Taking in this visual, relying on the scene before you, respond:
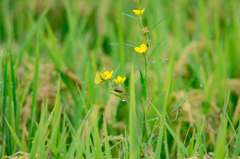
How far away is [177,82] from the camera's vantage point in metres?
1.21

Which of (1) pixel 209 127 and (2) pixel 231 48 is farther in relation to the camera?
(2) pixel 231 48

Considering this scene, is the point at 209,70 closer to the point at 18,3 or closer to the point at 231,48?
the point at 231,48

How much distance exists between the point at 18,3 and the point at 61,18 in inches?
18.0

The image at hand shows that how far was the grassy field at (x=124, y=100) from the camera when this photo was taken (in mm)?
601

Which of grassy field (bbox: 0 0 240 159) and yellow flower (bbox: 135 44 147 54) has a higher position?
yellow flower (bbox: 135 44 147 54)

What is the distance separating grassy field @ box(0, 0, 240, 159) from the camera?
60cm

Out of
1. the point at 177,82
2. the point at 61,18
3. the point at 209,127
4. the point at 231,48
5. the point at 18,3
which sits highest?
the point at 18,3

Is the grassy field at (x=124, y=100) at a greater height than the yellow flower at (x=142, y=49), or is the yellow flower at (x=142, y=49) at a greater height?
the yellow flower at (x=142, y=49)

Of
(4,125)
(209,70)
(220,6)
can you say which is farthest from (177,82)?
(220,6)

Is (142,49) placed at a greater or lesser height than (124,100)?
greater

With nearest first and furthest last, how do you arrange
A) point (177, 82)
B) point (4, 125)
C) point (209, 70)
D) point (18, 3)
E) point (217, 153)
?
point (217, 153) < point (4, 125) < point (177, 82) < point (209, 70) < point (18, 3)

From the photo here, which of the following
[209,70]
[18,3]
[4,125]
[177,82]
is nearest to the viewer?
[4,125]

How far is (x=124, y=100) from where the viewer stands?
61 centimetres

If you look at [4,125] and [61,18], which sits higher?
[61,18]
